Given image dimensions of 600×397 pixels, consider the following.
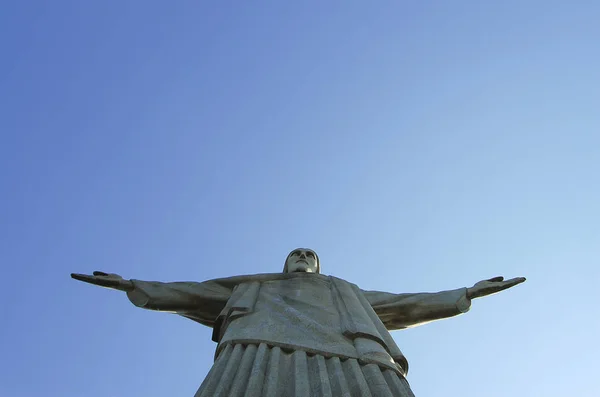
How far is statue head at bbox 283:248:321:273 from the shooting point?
11.4 meters

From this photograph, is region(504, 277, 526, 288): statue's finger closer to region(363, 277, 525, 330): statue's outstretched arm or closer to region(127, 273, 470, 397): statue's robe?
region(363, 277, 525, 330): statue's outstretched arm

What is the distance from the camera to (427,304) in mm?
10820

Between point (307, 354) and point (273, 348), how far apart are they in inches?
15.2

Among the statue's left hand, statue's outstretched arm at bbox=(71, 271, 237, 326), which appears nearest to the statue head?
statue's outstretched arm at bbox=(71, 271, 237, 326)

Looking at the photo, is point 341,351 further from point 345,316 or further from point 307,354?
point 345,316

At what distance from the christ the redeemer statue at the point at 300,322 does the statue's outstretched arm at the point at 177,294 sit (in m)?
0.01

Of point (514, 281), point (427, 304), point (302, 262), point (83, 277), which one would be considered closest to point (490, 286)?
point (514, 281)

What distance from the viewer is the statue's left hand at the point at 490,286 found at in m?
10.6

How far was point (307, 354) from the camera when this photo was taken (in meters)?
7.89

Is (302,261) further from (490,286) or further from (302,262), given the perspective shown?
(490,286)

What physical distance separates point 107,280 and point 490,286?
5.59 m

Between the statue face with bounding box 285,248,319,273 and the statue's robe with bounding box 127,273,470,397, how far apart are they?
56 centimetres

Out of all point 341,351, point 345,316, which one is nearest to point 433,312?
point 345,316

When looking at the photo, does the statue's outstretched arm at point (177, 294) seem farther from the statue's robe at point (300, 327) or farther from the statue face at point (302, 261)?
the statue face at point (302, 261)
